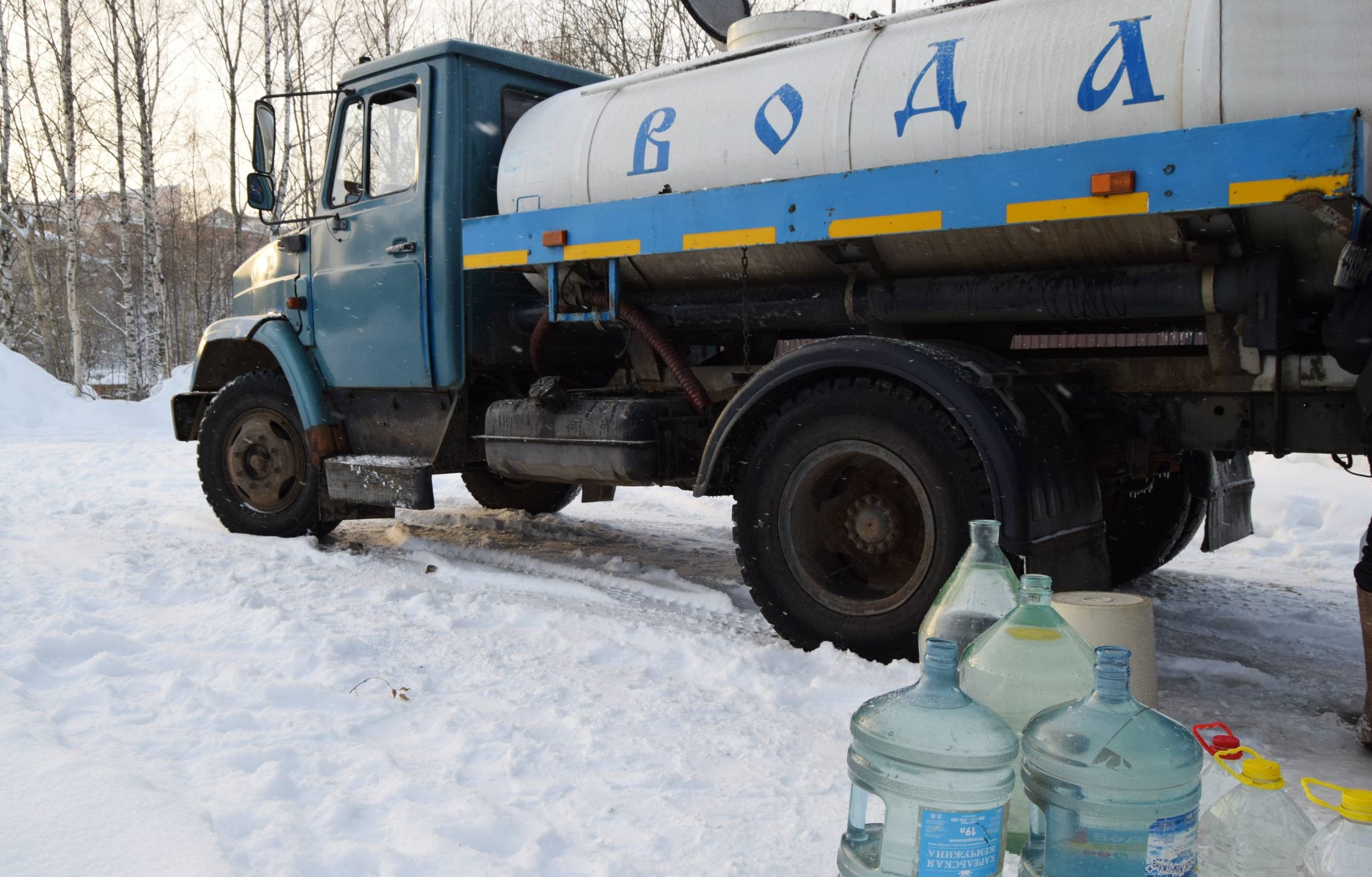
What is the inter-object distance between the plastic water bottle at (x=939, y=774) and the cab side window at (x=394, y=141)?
502 centimetres

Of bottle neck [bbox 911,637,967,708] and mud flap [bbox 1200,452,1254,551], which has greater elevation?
bottle neck [bbox 911,637,967,708]

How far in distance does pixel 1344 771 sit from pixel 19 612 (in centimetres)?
500

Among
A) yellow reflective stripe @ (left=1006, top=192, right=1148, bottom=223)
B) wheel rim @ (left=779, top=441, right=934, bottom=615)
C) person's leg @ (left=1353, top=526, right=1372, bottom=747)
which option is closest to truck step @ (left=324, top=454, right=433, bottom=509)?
wheel rim @ (left=779, top=441, right=934, bottom=615)

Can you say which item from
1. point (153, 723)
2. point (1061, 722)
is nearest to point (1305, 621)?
point (1061, 722)

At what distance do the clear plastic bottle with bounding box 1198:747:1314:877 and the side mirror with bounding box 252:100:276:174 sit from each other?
5795 millimetres

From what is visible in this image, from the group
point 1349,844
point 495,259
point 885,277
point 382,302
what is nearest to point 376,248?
point 382,302

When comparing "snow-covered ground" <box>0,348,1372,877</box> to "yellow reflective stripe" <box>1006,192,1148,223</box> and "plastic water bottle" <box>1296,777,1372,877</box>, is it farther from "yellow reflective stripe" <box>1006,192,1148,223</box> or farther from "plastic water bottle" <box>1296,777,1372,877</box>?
"yellow reflective stripe" <box>1006,192,1148,223</box>

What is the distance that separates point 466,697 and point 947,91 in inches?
110

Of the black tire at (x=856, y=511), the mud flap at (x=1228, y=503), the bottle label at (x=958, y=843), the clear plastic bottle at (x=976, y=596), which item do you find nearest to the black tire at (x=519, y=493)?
the black tire at (x=856, y=511)

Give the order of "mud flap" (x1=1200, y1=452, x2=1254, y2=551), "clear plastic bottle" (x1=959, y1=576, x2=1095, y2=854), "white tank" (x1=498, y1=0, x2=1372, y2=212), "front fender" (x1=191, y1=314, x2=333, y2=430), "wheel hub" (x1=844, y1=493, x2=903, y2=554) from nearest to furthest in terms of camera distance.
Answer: "clear plastic bottle" (x1=959, y1=576, x2=1095, y2=854)
"white tank" (x1=498, y1=0, x2=1372, y2=212)
"wheel hub" (x1=844, y1=493, x2=903, y2=554)
"mud flap" (x1=1200, y1=452, x2=1254, y2=551)
"front fender" (x1=191, y1=314, x2=333, y2=430)

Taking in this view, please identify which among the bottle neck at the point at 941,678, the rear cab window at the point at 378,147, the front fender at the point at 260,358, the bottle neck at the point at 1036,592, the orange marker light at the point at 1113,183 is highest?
the rear cab window at the point at 378,147

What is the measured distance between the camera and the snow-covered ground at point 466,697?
8.18 feet

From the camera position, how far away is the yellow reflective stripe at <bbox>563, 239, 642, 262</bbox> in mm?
4797

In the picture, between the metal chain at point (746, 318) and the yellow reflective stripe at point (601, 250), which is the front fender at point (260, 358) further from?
the metal chain at point (746, 318)
